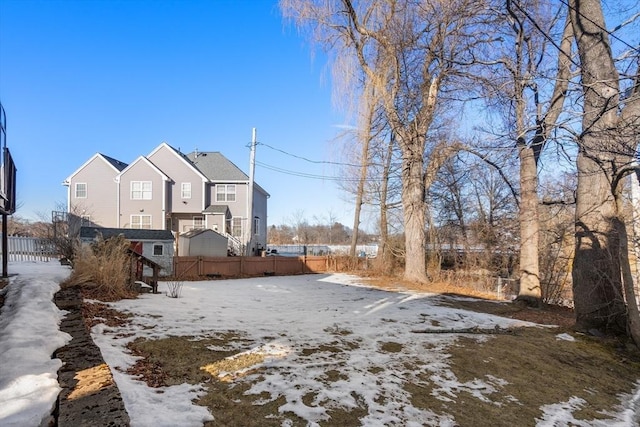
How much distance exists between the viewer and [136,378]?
349 cm

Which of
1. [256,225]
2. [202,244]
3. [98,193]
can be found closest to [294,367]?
[202,244]

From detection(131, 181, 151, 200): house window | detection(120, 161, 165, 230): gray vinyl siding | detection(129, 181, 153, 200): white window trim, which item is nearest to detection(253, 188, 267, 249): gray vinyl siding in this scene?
detection(120, 161, 165, 230): gray vinyl siding

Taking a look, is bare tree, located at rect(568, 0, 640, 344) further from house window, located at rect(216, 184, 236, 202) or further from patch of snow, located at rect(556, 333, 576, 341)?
house window, located at rect(216, 184, 236, 202)

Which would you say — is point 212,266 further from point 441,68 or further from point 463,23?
point 463,23

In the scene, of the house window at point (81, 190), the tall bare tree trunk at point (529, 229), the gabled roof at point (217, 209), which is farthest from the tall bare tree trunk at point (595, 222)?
the house window at point (81, 190)

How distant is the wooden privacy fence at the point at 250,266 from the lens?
1566 cm

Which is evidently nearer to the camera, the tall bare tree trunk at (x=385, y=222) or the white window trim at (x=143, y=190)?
the tall bare tree trunk at (x=385, y=222)

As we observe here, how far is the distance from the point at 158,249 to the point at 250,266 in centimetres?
393

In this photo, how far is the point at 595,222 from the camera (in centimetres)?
717

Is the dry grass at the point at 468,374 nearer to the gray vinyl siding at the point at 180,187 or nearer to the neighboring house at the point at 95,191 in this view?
the gray vinyl siding at the point at 180,187

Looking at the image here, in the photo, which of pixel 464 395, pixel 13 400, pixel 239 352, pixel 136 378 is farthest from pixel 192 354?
pixel 464 395

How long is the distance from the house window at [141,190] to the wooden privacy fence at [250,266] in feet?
35.6

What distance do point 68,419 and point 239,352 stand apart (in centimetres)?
232

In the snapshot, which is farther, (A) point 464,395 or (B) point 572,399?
(B) point 572,399
